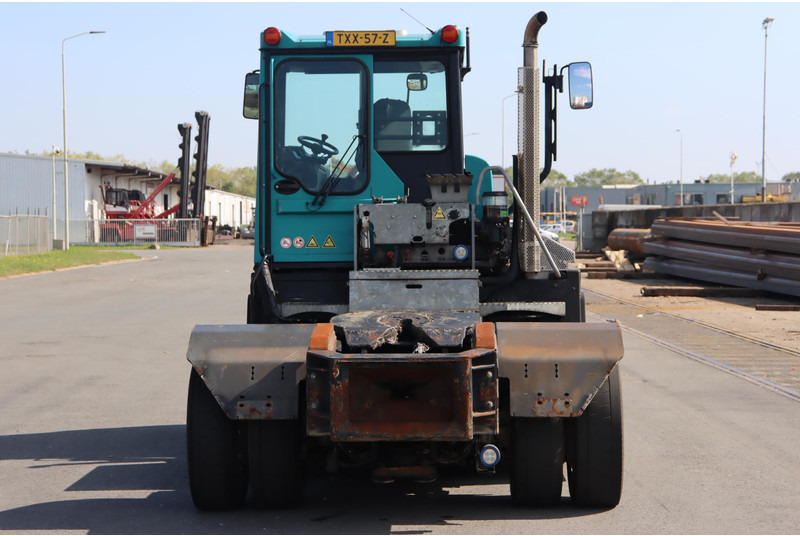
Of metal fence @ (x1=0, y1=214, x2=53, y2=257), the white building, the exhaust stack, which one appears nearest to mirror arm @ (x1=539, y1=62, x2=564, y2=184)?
the exhaust stack

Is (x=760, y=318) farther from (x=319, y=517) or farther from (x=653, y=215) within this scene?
(x=653, y=215)

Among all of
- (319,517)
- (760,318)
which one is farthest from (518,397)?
(760,318)

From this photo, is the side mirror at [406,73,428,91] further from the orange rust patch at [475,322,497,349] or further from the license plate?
the orange rust patch at [475,322,497,349]

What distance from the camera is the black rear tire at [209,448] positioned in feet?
18.8

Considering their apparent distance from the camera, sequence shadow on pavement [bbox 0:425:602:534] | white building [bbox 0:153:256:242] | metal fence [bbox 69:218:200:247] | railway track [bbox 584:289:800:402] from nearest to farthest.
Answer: shadow on pavement [bbox 0:425:602:534] < railway track [bbox 584:289:800:402] < metal fence [bbox 69:218:200:247] < white building [bbox 0:153:256:242]

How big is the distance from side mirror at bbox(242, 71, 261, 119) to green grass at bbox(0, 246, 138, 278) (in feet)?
82.2

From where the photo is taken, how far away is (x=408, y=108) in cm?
761

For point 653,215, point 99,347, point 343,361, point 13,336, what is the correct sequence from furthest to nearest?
point 653,215 < point 13,336 < point 99,347 < point 343,361

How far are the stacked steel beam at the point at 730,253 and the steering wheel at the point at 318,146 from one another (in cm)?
1496

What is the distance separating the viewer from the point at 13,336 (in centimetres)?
1564

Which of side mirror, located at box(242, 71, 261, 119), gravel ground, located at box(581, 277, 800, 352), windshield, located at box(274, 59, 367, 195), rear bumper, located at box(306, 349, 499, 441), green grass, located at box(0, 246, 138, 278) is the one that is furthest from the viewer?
green grass, located at box(0, 246, 138, 278)

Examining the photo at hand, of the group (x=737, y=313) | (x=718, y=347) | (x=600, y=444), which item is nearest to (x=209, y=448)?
(x=600, y=444)

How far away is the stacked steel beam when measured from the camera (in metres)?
20.7

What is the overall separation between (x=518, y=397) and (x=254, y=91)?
3635mm
